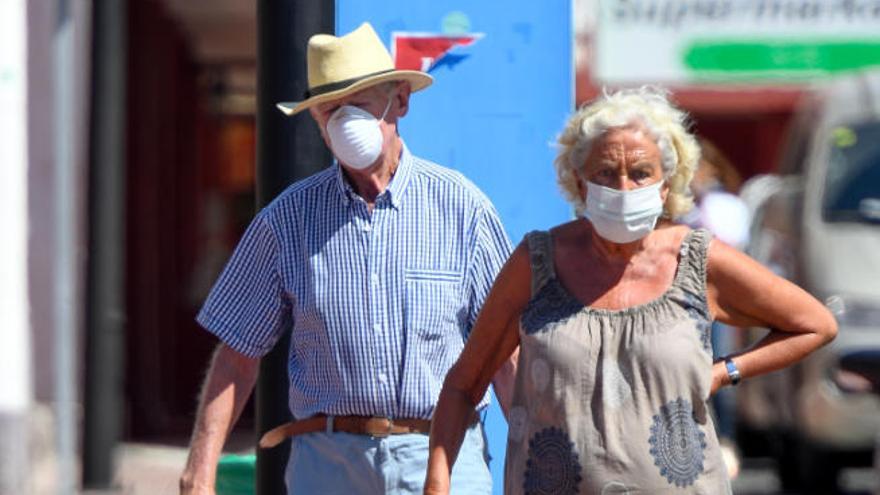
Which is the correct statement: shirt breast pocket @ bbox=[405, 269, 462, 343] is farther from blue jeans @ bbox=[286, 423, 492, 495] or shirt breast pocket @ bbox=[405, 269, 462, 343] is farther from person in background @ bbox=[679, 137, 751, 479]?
person in background @ bbox=[679, 137, 751, 479]

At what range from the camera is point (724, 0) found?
72.9 feet

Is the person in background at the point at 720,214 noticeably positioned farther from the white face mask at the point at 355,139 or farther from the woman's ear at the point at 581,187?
the woman's ear at the point at 581,187

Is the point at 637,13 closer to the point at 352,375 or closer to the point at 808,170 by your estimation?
the point at 808,170

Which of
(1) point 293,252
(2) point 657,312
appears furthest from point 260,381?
(2) point 657,312

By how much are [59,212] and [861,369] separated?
14.0 ft

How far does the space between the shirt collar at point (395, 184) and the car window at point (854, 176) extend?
7.53 metres

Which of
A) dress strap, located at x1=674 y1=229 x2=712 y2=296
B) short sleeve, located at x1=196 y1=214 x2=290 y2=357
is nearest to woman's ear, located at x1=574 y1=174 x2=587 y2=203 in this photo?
dress strap, located at x1=674 y1=229 x2=712 y2=296

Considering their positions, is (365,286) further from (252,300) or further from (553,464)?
(553,464)

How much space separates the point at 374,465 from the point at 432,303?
15.4 inches

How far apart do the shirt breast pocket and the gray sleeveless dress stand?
588mm

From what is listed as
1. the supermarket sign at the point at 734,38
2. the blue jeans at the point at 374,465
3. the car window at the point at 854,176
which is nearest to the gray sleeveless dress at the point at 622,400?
the blue jeans at the point at 374,465

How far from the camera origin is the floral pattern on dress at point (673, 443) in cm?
471

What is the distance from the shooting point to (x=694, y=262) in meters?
4.88

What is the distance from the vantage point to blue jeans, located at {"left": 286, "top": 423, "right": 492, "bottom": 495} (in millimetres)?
5387
